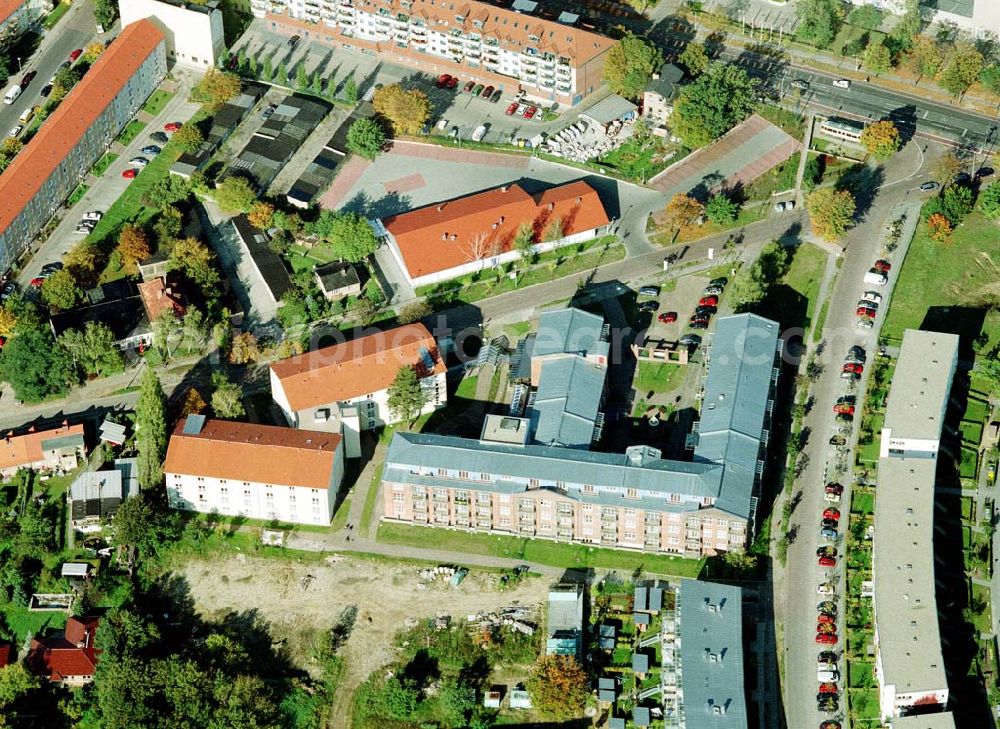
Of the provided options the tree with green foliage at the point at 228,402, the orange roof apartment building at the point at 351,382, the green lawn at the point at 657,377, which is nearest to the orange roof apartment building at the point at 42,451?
the tree with green foliage at the point at 228,402

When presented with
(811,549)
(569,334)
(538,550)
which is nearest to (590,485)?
(538,550)

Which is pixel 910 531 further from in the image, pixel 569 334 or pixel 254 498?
pixel 254 498

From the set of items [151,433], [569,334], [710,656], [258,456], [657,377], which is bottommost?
[710,656]

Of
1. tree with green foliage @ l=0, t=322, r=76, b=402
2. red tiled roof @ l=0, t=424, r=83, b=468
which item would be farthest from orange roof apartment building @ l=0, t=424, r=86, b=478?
tree with green foliage @ l=0, t=322, r=76, b=402

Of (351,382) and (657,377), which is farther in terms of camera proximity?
(657,377)

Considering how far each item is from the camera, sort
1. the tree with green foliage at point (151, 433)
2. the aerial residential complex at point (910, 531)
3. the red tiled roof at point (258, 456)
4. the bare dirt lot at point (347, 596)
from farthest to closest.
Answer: the tree with green foliage at point (151, 433) → the red tiled roof at point (258, 456) → the bare dirt lot at point (347, 596) → the aerial residential complex at point (910, 531)

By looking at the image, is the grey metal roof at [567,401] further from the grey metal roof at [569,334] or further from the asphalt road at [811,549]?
the asphalt road at [811,549]

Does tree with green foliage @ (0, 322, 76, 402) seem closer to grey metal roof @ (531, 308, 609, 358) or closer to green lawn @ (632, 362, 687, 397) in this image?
grey metal roof @ (531, 308, 609, 358)

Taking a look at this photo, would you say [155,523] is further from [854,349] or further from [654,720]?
[854,349]
